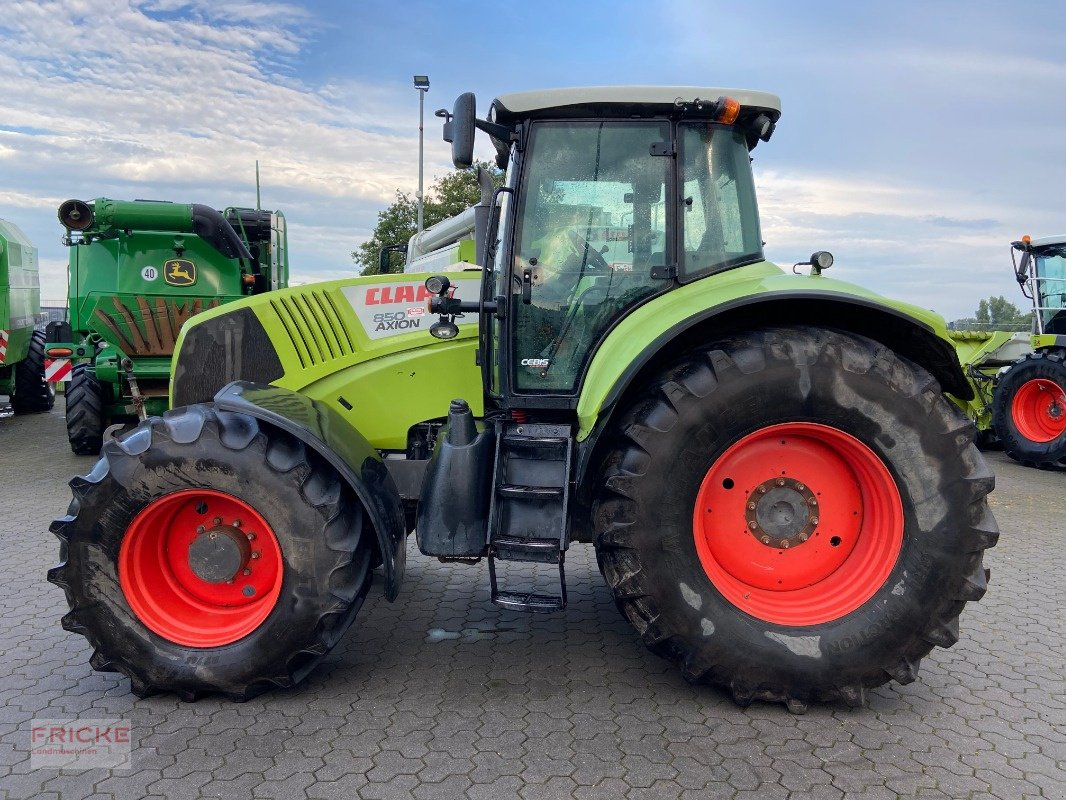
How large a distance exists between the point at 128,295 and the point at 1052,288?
11.5 m

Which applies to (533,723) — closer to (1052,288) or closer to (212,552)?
(212,552)

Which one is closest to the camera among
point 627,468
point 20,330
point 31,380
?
point 627,468

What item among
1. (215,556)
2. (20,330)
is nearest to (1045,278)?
(215,556)

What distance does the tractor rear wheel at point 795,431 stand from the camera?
3.45 metres

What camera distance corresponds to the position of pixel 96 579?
363cm

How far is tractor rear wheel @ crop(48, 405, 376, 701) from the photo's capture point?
11.7ft

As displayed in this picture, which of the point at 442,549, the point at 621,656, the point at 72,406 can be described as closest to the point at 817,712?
the point at 621,656

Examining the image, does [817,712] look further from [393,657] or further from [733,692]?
[393,657]

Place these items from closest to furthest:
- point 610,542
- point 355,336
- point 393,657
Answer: point 610,542, point 393,657, point 355,336

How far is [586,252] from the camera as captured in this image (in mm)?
3955

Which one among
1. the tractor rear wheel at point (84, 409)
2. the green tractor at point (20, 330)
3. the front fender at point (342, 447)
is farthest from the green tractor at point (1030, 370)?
the green tractor at point (20, 330)

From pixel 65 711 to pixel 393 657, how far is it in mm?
1399

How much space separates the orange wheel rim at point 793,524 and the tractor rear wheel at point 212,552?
156cm

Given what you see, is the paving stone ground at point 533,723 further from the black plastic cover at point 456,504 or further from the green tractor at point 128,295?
the green tractor at point 128,295
